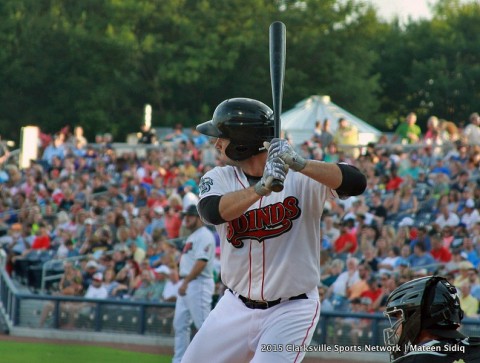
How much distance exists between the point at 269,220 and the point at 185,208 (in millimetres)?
9803

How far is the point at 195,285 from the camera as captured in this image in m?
11.3

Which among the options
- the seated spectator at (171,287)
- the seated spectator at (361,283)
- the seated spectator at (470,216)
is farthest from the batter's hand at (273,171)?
the seated spectator at (171,287)

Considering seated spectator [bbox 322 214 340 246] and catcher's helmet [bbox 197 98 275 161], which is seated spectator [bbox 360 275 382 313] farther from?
catcher's helmet [bbox 197 98 275 161]

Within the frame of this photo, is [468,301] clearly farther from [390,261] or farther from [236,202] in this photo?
[236,202]

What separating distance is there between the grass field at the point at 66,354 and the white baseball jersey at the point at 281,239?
6.41m

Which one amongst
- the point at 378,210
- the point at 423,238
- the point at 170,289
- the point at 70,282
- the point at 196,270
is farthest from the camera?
the point at 70,282

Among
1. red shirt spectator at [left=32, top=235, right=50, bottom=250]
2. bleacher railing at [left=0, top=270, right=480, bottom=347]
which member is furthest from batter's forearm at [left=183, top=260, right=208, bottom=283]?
red shirt spectator at [left=32, top=235, right=50, bottom=250]

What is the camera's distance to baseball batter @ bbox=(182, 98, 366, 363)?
5352 mm

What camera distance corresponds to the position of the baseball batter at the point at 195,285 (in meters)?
11.1

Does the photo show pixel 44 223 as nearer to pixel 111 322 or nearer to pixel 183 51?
pixel 111 322

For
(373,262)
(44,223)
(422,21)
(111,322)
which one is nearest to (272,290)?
(373,262)

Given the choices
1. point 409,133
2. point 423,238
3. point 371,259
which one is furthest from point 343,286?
point 409,133

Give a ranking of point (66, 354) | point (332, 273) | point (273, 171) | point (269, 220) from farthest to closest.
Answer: point (332, 273), point (66, 354), point (269, 220), point (273, 171)

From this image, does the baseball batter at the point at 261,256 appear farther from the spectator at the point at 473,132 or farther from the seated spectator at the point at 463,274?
the spectator at the point at 473,132
